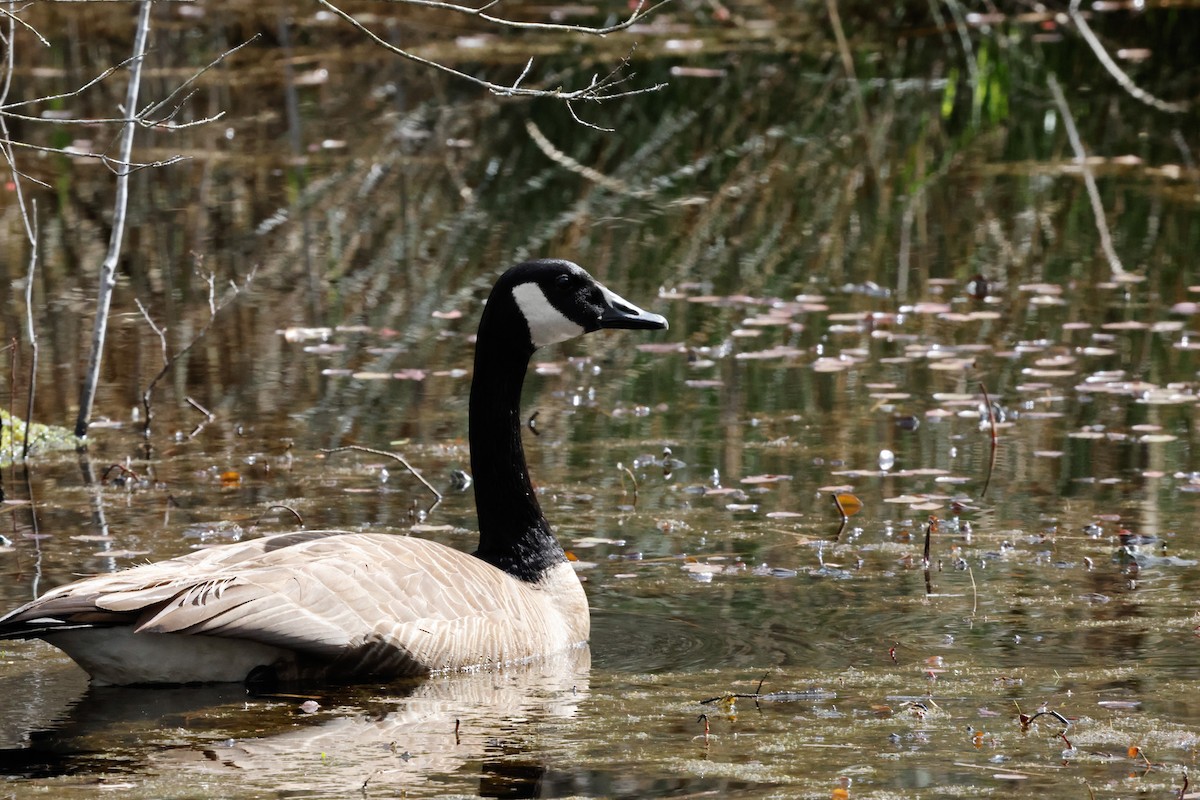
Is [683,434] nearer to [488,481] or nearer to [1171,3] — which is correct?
[488,481]

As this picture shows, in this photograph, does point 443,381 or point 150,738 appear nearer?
point 150,738

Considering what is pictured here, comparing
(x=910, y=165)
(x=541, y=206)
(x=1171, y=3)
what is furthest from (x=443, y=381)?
(x=1171, y=3)

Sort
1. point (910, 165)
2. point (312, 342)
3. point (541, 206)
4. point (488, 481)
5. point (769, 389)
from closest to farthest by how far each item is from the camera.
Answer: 1. point (488, 481)
2. point (769, 389)
3. point (312, 342)
4. point (541, 206)
5. point (910, 165)

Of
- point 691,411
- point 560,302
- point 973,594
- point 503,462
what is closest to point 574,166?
point 691,411

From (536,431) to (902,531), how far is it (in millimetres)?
2666

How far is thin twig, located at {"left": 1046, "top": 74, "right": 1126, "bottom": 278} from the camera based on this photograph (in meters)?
15.0

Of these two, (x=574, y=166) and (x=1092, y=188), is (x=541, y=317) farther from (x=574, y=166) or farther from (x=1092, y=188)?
(x=574, y=166)

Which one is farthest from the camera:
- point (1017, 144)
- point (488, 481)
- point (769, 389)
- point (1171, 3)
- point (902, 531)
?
point (1171, 3)

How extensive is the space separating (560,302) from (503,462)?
2.40ft

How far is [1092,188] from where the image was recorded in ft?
57.1

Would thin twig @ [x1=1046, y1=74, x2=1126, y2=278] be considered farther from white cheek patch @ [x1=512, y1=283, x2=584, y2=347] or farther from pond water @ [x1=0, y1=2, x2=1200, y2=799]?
white cheek patch @ [x1=512, y1=283, x2=584, y2=347]

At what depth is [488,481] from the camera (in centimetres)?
827

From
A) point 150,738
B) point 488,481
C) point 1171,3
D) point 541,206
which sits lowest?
point 150,738

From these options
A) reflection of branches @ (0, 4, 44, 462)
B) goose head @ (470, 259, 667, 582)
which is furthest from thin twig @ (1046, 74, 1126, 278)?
reflection of branches @ (0, 4, 44, 462)
